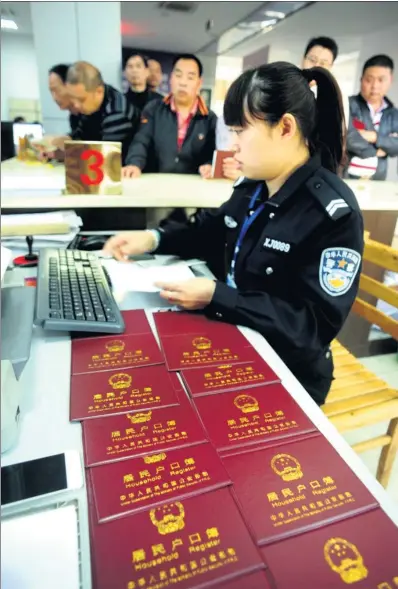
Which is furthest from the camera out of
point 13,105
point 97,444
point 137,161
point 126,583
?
point 13,105

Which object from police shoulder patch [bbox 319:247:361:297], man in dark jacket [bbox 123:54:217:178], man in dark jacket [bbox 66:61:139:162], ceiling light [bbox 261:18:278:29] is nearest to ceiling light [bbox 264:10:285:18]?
ceiling light [bbox 261:18:278:29]

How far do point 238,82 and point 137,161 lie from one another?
3.93 feet

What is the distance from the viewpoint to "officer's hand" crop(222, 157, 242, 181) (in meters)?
1.62

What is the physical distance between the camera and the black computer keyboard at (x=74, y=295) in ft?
2.40

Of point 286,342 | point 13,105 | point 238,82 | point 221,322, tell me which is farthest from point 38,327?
point 13,105

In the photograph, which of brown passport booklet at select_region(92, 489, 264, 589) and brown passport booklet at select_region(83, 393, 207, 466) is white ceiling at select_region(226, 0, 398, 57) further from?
brown passport booklet at select_region(92, 489, 264, 589)

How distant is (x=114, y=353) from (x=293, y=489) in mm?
370

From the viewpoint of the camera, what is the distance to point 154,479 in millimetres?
438

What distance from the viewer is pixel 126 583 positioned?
0.34 metres

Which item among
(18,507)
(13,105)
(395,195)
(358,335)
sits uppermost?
(13,105)

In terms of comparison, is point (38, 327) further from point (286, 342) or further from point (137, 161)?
point (137, 161)

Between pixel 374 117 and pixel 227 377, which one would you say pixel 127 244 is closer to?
pixel 227 377

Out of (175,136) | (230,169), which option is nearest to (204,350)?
(230,169)

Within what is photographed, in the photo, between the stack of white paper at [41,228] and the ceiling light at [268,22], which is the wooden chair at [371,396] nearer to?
the stack of white paper at [41,228]
